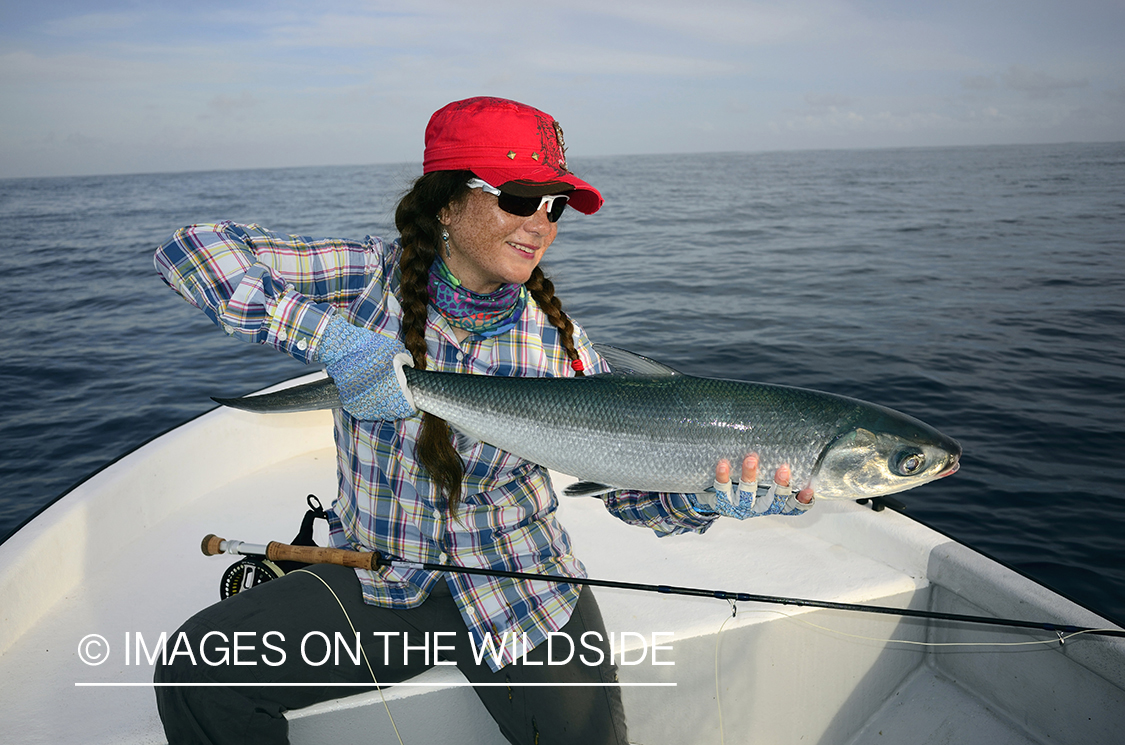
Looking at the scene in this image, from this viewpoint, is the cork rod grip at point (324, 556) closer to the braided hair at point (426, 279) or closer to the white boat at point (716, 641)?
the braided hair at point (426, 279)

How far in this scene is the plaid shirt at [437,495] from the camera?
8.80 ft

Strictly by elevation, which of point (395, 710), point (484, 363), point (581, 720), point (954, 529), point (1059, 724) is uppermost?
point (484, 363)

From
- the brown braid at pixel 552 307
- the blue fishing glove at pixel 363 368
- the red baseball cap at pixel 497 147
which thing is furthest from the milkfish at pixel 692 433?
the red baseball cap at pixel 497 147

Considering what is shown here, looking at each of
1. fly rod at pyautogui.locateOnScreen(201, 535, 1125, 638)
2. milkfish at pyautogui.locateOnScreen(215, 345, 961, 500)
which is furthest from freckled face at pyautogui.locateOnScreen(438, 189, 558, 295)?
fly rod at pyautogui.locateOnScreen(201, 535, 1125, 638)

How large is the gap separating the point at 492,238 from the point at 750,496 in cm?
131

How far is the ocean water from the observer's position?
751 centimetres

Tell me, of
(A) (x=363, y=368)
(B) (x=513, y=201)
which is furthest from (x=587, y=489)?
(B) (x=513, y=201)

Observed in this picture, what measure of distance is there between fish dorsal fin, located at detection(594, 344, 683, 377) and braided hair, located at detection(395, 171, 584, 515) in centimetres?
72

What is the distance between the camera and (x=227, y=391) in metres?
11.5

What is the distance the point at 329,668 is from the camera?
2.64m

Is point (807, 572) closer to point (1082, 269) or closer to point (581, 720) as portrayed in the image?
point (581, 720)

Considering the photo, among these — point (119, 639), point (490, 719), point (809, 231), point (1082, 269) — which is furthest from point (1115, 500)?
point (809, 231)

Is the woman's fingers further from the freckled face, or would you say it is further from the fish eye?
the freckled face

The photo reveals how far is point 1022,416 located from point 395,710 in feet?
30.1
